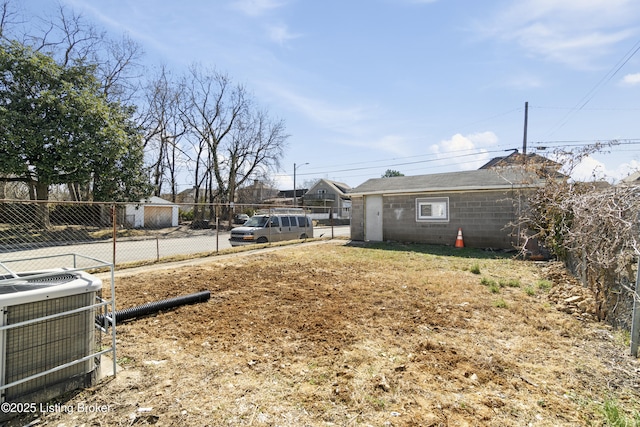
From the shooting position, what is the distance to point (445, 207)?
12242 millimetres

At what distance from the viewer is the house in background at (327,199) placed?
1699 inches

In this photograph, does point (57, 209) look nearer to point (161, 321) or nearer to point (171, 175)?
point (171, 175)

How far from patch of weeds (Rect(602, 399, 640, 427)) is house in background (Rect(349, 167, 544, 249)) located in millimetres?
8604

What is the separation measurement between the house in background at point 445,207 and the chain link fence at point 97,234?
10.0 feet

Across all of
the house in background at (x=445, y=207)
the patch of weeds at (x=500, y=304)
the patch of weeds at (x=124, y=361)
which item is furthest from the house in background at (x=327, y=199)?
the patch of weeds at (x=124, y=361)

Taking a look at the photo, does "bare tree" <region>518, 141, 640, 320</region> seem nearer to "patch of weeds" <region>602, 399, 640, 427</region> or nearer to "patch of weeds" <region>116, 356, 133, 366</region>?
"patch of weeds" <region>602, 399, 640, 427</region>

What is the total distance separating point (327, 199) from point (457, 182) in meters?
31.6

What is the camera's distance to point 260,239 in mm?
12367

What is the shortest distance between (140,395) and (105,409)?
0.80ft

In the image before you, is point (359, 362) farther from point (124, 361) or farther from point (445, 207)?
point (445, 207)

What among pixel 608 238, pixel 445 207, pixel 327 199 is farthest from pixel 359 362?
pixel 327 199

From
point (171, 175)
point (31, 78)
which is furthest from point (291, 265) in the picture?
point (171, 175)

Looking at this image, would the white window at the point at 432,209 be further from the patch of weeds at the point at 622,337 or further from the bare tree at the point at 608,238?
the patch of weeds at the point at 622,337

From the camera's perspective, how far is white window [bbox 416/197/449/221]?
12.3 metres
